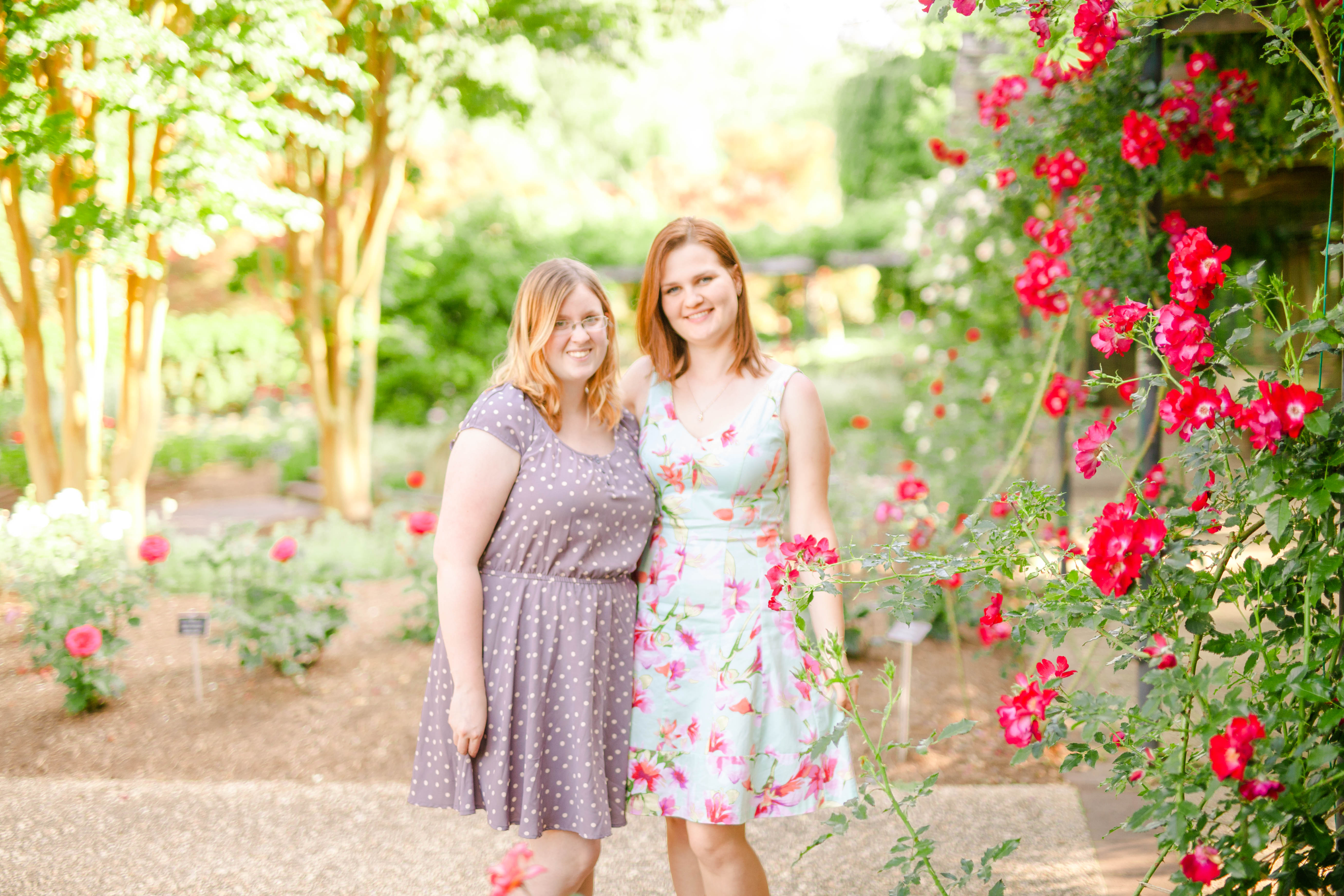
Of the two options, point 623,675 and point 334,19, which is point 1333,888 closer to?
point 623,675

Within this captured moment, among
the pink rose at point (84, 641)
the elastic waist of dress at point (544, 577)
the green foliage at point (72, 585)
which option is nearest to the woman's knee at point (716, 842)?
the elastic waist of dress at point (544, 577)

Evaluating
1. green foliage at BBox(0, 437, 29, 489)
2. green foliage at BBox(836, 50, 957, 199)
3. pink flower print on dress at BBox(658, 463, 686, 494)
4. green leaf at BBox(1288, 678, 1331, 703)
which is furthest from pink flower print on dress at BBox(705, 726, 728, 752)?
green foliage at BBox(836, 50, 957, 199)

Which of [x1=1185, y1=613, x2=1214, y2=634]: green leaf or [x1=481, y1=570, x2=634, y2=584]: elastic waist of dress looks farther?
[x1=481, y1=570, x2=634, y2=584]: elastic waist of dress

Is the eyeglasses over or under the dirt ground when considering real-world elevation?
over

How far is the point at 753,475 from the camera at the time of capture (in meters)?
2.07

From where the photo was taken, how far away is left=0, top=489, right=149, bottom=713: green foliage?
3.44 meters

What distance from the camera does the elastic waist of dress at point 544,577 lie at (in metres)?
1.97

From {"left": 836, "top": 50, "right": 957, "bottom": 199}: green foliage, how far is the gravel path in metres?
12.2

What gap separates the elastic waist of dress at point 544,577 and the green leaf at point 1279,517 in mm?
1191

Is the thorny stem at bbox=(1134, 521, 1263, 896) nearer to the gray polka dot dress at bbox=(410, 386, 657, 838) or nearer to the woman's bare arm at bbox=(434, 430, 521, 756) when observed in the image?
the gray polka dot dress at bbox=(410, 386, 657, 838)

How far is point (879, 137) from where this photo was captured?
17.0 meters

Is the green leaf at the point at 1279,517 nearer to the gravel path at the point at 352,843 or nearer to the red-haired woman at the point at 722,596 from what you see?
the red-haired woman at the point at 722,596

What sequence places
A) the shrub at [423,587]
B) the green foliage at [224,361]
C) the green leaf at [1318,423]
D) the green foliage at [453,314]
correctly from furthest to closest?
the green foliage at [224,361], the green foliage at [453,314], the shrub at [423,587], the green leaf at [1318,423]

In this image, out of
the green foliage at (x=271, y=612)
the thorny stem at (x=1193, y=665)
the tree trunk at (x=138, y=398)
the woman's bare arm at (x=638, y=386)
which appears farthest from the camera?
the tree trunk at (x=138, y=398)
